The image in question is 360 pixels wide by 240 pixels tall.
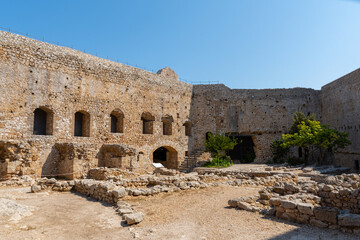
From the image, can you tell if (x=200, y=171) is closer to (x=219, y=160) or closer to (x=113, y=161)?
(x=219, y=160)

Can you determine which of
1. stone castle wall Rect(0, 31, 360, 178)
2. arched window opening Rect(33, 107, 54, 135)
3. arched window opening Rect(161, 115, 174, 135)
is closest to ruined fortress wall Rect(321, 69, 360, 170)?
stone castle wall Rect(0, 31, 360, 178)

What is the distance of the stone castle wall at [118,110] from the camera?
14672 mm

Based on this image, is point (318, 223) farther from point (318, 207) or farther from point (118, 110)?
point (118, 110)

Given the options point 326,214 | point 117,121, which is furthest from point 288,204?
point 117,121

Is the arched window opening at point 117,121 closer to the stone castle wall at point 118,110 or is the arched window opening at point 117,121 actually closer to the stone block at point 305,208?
the stone castle wall at point 118,110

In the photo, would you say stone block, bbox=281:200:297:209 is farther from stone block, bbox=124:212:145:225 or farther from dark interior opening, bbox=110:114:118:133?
dark interior opening, bbox=110:114:118:133

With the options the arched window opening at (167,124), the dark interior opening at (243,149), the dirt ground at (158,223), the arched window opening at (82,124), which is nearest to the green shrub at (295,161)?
the dark interior opening at (243,149)

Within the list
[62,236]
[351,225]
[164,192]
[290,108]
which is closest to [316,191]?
[351,225]

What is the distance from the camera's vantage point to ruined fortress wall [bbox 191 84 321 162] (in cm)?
2595

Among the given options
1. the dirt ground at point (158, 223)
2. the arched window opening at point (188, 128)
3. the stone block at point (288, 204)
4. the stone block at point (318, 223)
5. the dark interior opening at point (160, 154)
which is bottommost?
the dirt ground at point (158, 223)

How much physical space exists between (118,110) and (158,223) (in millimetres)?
14308

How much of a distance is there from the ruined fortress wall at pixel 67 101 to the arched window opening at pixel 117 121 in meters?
0.32

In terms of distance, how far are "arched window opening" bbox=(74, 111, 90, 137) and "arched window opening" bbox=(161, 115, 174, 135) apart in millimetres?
7116

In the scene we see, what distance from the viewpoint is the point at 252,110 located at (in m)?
26.3
